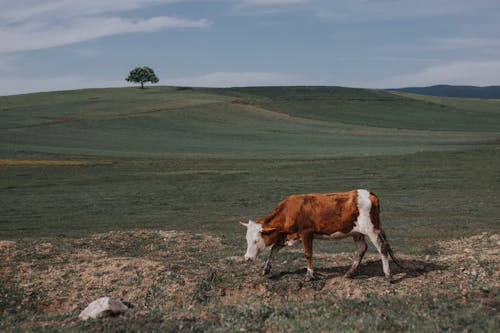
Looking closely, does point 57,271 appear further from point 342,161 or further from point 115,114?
point 115,114

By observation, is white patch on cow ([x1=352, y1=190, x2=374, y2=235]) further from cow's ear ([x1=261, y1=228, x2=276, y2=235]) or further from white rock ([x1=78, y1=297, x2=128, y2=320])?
white rock ([x1=78, y1=297, x2=128, y2=320])

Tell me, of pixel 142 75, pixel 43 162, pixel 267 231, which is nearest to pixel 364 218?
pixel 267 231

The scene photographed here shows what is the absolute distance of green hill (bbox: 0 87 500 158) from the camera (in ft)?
209

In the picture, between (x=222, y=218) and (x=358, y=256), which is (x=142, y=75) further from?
(x=358, y=256)

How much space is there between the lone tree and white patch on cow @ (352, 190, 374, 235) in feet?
434

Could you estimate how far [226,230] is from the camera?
25484 millimetres

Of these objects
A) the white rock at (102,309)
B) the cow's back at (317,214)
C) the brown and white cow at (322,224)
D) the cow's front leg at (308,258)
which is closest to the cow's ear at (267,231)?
the brown and white cow at (322,224)

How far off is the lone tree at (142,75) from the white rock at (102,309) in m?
134

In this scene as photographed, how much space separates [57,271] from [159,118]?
7103 cm

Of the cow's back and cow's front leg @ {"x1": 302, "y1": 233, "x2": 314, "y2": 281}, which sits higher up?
the cow's back

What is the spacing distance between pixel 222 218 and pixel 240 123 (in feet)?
194

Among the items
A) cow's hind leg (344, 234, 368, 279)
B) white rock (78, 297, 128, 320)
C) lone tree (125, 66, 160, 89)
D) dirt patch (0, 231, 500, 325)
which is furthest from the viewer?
lone tree (125, 66, 160, 89)

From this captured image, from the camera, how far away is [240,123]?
8725cm

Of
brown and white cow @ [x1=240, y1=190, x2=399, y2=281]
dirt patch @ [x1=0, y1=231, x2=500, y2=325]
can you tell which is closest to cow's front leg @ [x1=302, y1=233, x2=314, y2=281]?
brown and white cow @ [x1=240, y1=190, x2=399, y2=281]
